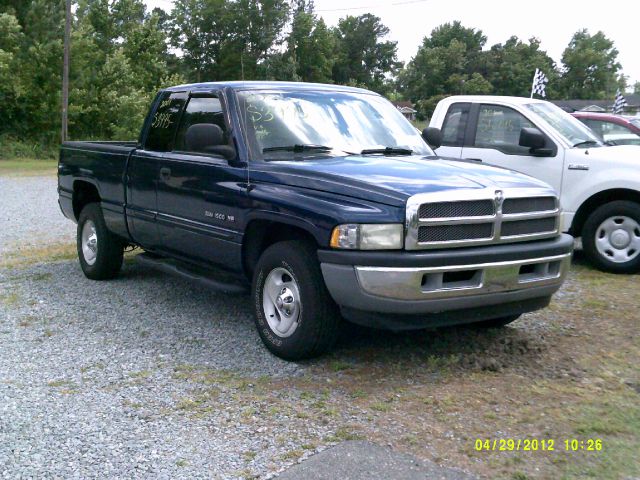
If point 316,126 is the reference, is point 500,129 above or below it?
above

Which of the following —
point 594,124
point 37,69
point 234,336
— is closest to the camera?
point 234,336

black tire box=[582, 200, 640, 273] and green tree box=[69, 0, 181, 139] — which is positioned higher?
green tree box=[69, 0, 181, 139]

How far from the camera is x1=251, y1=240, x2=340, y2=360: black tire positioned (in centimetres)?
492

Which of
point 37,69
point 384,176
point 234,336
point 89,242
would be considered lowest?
point 234,336

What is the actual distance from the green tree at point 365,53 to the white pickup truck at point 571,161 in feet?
297

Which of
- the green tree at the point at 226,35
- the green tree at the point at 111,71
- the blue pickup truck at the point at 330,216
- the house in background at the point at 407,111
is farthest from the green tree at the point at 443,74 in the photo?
the blue pickup truck at the point at 330,216

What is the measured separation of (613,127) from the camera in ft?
42.4

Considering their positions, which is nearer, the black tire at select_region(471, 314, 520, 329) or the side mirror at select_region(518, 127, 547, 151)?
the black tire at select_region(471, 314, 520, 329)

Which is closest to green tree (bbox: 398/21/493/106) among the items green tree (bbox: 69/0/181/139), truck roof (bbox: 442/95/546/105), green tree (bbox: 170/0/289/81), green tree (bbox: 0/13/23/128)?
green tree (bbox: 170/0/289/81)

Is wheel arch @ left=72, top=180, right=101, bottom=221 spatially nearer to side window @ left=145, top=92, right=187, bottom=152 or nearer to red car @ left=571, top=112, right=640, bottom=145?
side window @ left=145, top=92, right=187, bottom=152

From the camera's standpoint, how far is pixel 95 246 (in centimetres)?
805

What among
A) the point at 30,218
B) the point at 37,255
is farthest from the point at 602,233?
the point at 30,218

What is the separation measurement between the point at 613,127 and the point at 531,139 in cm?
537

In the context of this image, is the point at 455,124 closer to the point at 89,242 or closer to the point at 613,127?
the point at 89,242
